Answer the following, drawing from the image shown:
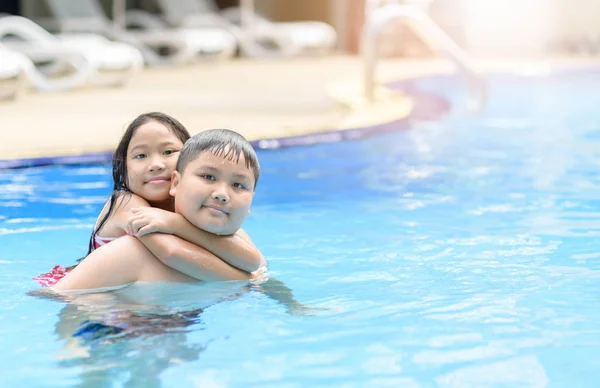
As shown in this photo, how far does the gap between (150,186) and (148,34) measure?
35.6 ft

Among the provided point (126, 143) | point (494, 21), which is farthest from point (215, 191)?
point (494, 21)

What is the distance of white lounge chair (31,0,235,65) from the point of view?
40.7ft

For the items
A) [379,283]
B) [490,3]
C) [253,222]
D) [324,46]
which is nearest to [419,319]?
[379,283]

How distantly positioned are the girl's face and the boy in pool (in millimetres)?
110

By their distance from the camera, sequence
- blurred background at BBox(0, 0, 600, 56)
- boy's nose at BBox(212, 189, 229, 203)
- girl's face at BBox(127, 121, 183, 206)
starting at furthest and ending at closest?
blurred background at BBox(0, 0, 600, 56) → girl's face at BBox(127, 121, 183, 206) → boy's nose at BBox(212, 189, 229, 203)

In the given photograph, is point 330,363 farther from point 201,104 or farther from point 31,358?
point 201,104

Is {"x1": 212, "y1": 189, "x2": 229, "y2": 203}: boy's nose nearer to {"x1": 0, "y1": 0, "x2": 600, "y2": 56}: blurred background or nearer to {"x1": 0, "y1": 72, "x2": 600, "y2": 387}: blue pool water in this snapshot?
{"x1": 0, "y1": 72, "x2": 600, "y2": 387}: blue pool water

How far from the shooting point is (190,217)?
280cm

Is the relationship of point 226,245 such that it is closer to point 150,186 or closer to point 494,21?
point 150,186

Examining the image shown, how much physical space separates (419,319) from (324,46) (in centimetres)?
1394

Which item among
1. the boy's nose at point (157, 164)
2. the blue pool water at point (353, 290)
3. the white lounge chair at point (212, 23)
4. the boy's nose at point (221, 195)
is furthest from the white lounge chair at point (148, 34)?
the boy's nose at point (221, 195)

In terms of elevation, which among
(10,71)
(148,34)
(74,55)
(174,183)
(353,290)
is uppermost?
(148,34)

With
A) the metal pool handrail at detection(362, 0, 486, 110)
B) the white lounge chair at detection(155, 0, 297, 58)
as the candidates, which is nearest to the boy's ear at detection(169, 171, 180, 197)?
the metal pool handrail at detection(362, 0, 486, 110)

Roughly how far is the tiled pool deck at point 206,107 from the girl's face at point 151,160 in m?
1.41
